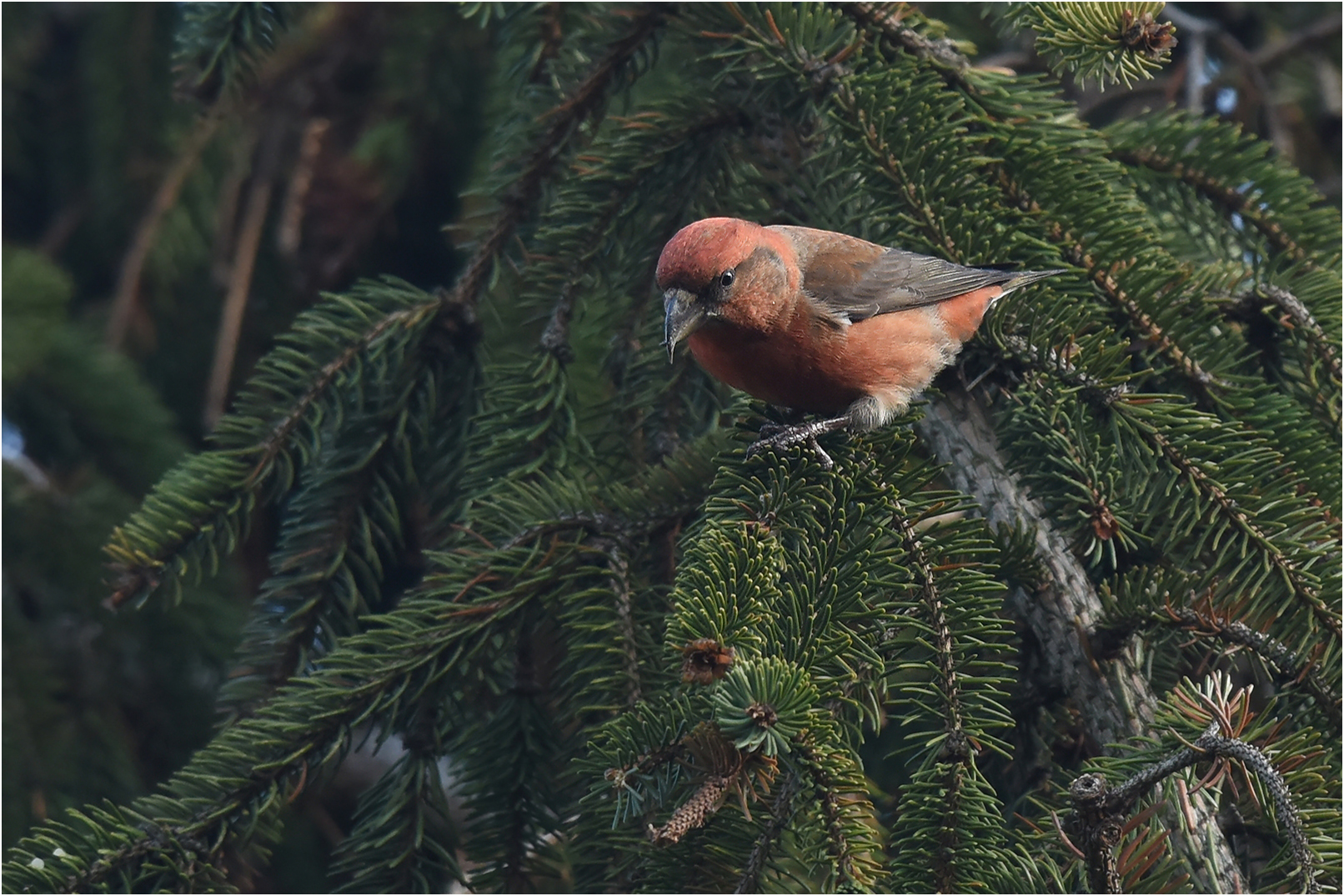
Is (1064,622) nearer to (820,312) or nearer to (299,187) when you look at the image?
(820,312)

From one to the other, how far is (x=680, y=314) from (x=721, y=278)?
5.2 inches

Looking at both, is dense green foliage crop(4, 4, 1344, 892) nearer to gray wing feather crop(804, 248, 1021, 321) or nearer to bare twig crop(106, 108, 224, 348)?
gray wing feather crop(804, 248, 1021, 321)

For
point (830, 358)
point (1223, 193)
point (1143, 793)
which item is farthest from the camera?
point (1223, 193)

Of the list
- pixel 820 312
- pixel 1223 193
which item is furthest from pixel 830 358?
pixel 1223 193

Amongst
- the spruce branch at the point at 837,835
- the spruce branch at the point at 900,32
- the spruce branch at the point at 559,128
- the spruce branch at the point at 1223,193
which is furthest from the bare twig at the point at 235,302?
the spruce branch at the point at 1223,193

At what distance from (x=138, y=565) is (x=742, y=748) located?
1573 mm

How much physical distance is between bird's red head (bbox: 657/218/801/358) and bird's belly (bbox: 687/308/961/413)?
0.18 ft

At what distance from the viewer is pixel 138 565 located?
97.6 inches

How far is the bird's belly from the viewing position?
278 centimetres

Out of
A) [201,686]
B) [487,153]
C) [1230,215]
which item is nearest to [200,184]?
[487,153]

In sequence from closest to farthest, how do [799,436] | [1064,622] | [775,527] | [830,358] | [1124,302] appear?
[775,527] < [1064,622] < [799,436] < [1124,302] < [830,358]

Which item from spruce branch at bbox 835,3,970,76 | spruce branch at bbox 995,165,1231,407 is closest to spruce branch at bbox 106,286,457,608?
spruce branch at bbox 835,3,970,76

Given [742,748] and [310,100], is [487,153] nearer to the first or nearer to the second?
[310,100]

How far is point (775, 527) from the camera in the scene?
85.0 inches
